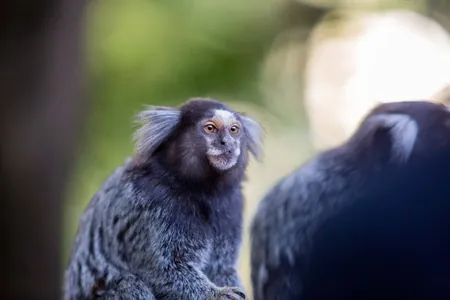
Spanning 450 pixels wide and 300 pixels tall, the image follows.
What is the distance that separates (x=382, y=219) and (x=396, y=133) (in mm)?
565

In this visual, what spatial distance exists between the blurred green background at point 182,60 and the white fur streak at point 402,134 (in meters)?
2.51

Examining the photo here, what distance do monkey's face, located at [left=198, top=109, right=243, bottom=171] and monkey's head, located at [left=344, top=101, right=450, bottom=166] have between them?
497 millimetres

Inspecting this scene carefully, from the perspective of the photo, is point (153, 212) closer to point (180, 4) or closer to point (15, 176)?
point (15, 176)

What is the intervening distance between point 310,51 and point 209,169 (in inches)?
123

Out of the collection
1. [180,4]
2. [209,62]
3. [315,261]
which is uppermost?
[180,4]

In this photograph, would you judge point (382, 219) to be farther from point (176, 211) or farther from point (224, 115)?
point (176, 211)

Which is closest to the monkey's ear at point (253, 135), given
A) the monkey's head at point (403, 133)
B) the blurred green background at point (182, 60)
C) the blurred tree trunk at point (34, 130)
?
the monkey's head at point (403, 133)

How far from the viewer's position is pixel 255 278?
3188 mm

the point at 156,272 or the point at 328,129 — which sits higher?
the point at 328,129

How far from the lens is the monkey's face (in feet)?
7.62

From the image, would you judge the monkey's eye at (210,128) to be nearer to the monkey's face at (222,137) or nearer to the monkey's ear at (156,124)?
the monkey's face at (222,137)

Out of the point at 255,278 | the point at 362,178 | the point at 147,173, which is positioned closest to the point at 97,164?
the point at 255,278

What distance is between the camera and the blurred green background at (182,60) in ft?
18.8

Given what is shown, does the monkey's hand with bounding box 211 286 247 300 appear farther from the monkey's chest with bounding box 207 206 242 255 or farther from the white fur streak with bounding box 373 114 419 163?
the white fur streak with bounding box 373 114 419 163
